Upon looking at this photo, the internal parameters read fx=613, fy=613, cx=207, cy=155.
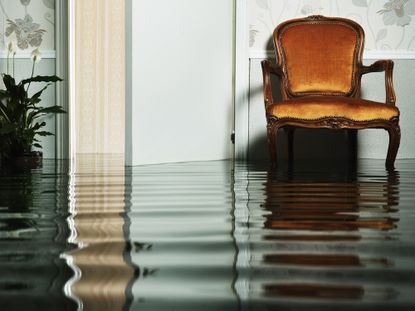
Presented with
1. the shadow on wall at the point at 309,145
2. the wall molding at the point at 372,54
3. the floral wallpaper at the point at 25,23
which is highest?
the floral wallpaper at the point at 25,23

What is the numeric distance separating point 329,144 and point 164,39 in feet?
4.02

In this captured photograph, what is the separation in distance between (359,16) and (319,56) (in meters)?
0.50

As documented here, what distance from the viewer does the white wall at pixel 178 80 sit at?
2461mm

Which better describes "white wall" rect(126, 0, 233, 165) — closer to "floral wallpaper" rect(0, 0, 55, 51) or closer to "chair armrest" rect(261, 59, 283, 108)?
"chair armrest" rect(261, 59, 283, 108)

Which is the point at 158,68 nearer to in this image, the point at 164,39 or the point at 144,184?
the point at 164,39

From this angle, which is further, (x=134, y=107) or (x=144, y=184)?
(x=134, y=107)

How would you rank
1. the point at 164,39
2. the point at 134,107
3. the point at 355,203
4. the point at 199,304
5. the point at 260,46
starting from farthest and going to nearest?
the point at 260,46, the point at 164,39, the point at 134,107, the point at 355,203, the point at 199,304

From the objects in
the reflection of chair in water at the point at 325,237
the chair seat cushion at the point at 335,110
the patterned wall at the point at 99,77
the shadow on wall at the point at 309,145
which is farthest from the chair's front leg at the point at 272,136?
the patterned wall at the point at 99,77

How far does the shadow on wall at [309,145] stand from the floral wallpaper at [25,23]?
1.31 meters

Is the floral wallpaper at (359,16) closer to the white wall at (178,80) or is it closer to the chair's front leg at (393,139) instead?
the white wall at (178,80)

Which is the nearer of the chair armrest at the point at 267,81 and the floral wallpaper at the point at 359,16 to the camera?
the chair armrest at the point at 267,81

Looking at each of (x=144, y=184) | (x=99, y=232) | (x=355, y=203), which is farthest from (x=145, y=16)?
(x=99, y=232)

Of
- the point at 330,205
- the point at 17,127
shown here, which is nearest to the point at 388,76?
the point at 17,127

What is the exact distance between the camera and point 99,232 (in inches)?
28.4
